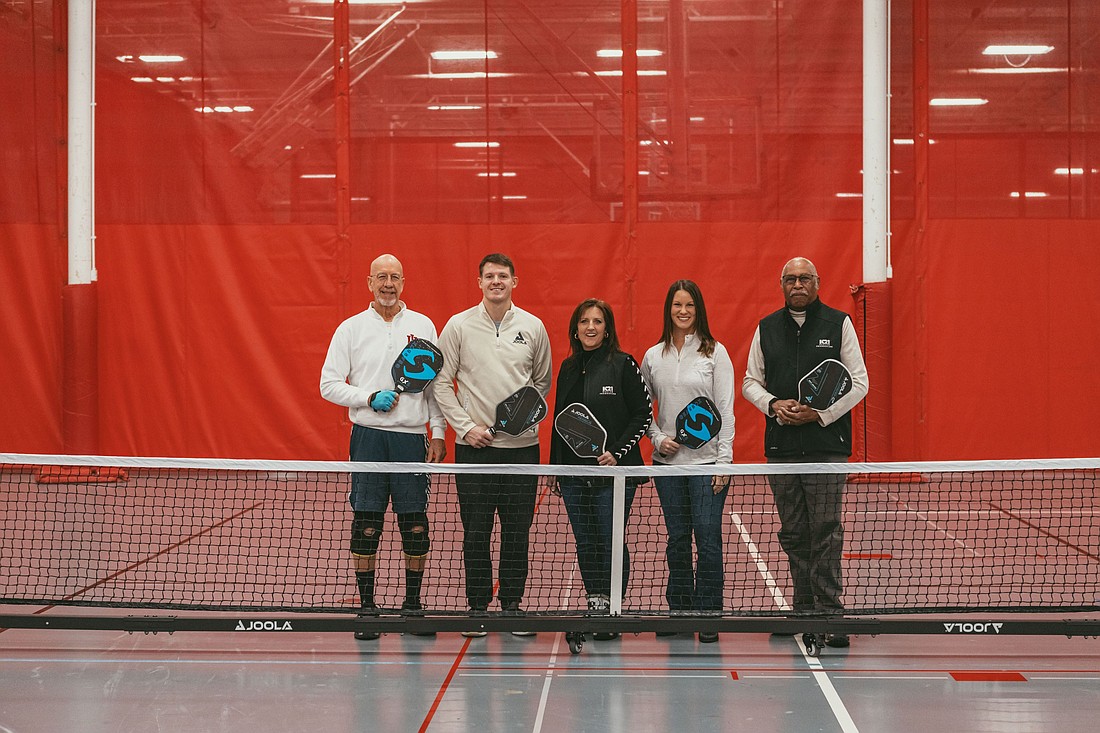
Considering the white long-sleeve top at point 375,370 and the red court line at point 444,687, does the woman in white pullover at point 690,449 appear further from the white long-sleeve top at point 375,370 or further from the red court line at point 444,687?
the white long-sleeve top at point 375,370

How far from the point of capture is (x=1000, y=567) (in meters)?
6.71

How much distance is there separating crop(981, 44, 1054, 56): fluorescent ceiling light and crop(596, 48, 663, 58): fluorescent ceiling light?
11.1 feet

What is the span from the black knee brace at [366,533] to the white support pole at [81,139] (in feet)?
23.7

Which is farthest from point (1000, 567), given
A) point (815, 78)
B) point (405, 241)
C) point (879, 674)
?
point (405, 241)

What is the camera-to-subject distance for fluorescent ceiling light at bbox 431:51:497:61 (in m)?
11.1

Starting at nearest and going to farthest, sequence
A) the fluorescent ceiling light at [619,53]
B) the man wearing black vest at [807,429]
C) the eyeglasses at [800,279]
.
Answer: the man wearing black vest at [807,429]
the eyeglasses at [800,279]
the fluorescent ceiling light at [619,53]

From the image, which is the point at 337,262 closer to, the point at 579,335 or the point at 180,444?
the point at 180,444

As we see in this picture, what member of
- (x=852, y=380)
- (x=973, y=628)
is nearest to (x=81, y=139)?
(x=852, y=380)

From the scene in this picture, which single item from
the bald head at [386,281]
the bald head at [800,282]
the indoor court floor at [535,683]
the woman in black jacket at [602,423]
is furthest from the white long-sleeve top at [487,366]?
the bald head at [800,282]

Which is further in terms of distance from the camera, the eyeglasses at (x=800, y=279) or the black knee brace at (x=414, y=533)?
the black knee brace at (x=414, y=533)

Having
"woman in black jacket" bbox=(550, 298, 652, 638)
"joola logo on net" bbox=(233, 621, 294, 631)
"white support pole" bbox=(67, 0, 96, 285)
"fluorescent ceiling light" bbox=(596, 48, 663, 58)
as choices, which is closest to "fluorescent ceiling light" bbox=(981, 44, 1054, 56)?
"fluorescent ceiling light" bbox=(596, 48, 663, 58)

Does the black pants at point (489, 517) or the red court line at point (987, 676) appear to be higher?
the black pants at point (489, 517)

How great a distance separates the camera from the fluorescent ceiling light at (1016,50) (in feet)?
35.7

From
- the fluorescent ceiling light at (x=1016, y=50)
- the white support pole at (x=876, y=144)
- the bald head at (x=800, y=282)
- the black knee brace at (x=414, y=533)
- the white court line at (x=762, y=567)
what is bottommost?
the white court line at (x=762, y=567)
